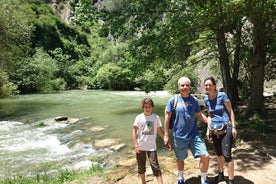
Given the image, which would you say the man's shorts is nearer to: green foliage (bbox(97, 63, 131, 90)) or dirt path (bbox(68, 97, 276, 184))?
dirt path (bbox(68, 97, 276, 184))

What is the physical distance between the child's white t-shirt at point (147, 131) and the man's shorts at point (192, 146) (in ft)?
1.48

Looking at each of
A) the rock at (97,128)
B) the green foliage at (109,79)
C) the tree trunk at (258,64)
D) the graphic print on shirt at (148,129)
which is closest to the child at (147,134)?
the graphic print on shirt at (148,129)

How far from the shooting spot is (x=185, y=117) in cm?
593

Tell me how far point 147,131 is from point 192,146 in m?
0.84

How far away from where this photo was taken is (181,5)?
10.8 metres

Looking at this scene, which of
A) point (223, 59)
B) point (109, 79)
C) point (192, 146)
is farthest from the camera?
point (109, 79)

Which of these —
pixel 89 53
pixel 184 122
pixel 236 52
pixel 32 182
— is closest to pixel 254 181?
pixel 184 122

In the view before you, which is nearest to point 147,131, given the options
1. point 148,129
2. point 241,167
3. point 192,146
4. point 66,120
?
point 148,129

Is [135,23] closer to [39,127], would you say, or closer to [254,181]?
[254,181]

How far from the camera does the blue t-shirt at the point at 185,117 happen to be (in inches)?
234

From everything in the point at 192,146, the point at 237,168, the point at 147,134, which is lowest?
the point at 237,168

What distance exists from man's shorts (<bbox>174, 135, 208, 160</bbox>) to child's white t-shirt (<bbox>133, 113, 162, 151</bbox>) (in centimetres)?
45

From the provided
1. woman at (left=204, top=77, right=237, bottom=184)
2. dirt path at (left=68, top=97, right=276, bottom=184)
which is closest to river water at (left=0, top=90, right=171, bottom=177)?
dirt path at (left=68, top=97, right=276, bottom=184)

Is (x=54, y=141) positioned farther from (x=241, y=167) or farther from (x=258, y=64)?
(x=241, y=167)
